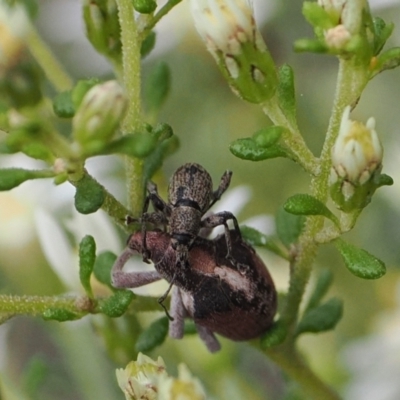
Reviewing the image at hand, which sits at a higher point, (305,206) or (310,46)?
(310,46)

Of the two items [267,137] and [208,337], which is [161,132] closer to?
[267,137]


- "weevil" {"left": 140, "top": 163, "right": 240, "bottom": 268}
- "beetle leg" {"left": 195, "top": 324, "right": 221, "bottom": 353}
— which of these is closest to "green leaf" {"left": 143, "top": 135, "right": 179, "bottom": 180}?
"weevil" {"left": 140, "top": 163, "right": 240, "bottom": 268}

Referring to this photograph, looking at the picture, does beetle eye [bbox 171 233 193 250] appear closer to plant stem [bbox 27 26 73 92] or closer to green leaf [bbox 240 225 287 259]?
green leaf [bbox 240 225 287 259]

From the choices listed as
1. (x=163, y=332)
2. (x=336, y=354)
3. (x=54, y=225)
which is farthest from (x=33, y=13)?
(x=336, y=354)

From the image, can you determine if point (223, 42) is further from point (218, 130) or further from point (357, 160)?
point (218, 130)

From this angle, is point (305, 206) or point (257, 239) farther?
point (257, 239)

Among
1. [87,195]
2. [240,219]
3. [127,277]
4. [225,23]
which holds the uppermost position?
[225,23]

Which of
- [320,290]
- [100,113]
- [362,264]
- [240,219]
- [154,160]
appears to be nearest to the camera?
[100,113]

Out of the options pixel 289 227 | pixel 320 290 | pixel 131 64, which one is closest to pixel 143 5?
pixel 131 64
